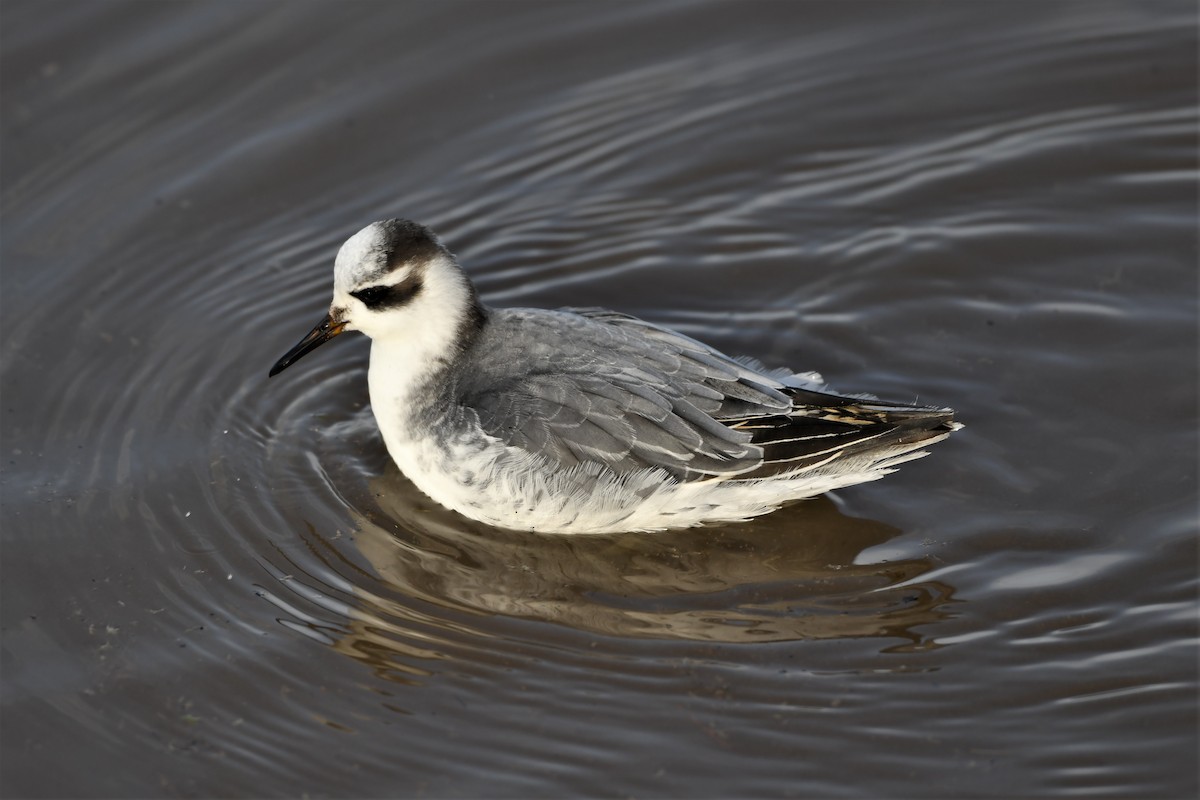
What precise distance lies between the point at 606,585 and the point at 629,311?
235 cm

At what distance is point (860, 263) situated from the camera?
902cm

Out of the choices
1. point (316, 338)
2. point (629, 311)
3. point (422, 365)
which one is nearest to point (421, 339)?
point (422, 365)

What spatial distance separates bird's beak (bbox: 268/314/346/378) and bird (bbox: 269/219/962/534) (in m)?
0.02

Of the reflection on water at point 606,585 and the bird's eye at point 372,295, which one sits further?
the bird's eye at point 372,295

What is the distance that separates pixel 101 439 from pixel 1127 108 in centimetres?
721

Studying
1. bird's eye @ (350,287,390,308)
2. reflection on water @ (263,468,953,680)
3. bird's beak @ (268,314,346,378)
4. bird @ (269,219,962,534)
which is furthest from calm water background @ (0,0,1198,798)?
bird's eye @ (350,287,390,308)

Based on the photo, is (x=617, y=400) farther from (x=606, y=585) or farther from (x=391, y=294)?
(x=391, y=294)

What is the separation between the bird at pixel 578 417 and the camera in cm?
707

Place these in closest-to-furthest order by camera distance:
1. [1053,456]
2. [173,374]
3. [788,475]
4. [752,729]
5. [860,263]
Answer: [752,729] < [788,475] < [1053,456] < [173,374] < [860,263]

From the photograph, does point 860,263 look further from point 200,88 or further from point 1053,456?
point 200,88

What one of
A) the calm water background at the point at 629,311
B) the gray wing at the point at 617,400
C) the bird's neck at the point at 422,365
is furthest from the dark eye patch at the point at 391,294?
the calm water background at the point at 629,311

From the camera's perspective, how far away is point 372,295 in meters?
7.38

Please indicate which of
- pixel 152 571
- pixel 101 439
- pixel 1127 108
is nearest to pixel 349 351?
pixel 101 439

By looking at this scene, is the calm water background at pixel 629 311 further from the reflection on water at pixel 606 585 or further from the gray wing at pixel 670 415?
the gray wing at pixel 670 415
